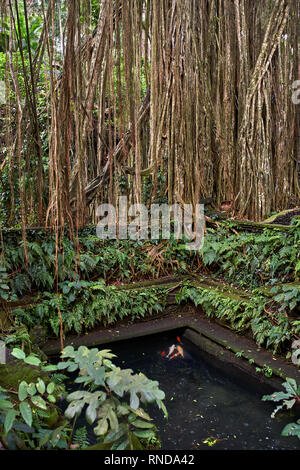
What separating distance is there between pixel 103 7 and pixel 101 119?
32.9 inches

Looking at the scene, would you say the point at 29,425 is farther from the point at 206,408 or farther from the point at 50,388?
the point at 206,408

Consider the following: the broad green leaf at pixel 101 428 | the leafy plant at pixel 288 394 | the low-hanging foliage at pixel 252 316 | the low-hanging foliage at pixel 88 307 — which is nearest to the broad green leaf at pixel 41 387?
the broad green leaf at pixel 101 428

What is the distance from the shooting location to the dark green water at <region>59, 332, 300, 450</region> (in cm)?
233

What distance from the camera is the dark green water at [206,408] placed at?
233 centimetres

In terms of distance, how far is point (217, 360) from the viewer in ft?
11.2

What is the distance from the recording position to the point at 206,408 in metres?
2.68

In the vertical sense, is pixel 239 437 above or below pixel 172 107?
below

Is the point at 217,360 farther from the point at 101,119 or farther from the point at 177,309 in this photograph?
the point at 101,119

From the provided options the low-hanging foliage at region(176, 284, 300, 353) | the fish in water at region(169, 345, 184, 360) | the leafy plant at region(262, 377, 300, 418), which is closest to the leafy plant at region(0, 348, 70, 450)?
the leafy plant at region(262, 377, 300, 418)

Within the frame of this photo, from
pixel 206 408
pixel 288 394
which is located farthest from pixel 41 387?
pixel 288 394

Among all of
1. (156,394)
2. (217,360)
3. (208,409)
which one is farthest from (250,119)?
(156,394)

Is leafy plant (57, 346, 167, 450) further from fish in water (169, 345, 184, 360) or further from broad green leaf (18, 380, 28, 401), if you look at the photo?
fish in water (169, 345, 184, 360)

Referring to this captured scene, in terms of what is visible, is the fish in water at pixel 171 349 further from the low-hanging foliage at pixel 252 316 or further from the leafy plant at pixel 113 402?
the leafy plant at pixel 113 402

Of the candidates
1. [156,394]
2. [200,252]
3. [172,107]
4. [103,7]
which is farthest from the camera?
[200,252]
